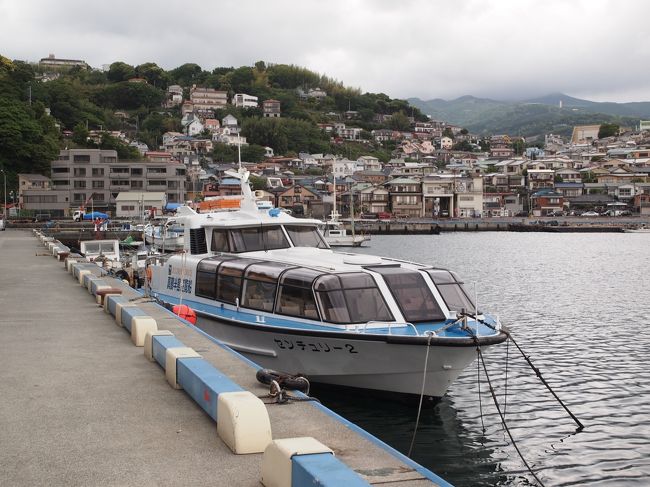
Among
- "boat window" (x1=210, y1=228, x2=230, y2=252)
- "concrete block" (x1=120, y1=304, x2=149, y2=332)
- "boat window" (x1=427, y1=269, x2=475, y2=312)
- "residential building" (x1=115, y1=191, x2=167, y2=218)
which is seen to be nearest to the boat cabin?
"boat window" (x1=427, y1=269, x2=475, y2=312)

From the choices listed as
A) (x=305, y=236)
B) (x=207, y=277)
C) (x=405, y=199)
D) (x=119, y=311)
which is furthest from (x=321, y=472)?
(x=405, y=199)

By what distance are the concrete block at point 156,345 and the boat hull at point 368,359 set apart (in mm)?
3617

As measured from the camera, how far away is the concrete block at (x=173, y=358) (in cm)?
993

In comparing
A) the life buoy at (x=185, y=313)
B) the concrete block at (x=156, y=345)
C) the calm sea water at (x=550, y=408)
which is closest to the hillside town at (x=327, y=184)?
the calm sea water at (x=550, y=408)

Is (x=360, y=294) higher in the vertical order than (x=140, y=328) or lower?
higher

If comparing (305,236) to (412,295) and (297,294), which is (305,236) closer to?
(297,294)

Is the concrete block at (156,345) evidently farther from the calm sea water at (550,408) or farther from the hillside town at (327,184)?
the hillside town at (327,184)

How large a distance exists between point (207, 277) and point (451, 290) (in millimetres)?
6868

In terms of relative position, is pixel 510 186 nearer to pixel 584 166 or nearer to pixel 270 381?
pixel 584 166

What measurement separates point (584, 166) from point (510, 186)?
82.9ft

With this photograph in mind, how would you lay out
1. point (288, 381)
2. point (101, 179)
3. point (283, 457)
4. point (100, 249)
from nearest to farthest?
point (283, 457)
point (288, 381)
point (100, 249)
point (101, 179)

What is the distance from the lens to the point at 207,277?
18.8 meters

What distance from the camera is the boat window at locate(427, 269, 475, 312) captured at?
15.3m

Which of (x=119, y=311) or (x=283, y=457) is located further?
(x=119, y=311)
